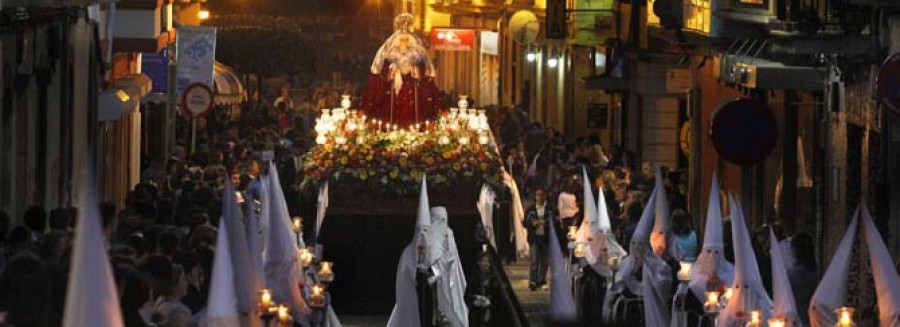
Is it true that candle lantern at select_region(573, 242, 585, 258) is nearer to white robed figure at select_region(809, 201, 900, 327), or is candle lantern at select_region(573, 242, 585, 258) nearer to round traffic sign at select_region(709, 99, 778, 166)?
round traffic sign at select_region(709, 99, 778, 166)

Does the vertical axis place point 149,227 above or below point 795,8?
below

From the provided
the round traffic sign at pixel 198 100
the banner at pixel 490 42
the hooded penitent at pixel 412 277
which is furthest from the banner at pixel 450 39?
the hooded penitent at pixel 412 277

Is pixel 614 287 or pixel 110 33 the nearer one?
pixel 614 287

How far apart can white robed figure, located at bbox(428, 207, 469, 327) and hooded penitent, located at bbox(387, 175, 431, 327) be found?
0.96 ft

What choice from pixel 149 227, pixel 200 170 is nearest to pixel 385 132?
pixel 200 170

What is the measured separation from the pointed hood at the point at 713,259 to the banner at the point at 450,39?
170 ft

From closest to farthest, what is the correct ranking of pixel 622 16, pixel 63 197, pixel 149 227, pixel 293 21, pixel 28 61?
pixel 149 227
pixel 28 61
pixel 63 197
pixel 622 16
pixel 293 21

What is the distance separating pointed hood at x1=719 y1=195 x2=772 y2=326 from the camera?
17047 mm

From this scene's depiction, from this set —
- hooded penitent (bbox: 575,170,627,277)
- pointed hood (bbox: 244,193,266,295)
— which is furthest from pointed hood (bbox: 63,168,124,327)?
hooded penitent (bbox: 575,170,627,277)

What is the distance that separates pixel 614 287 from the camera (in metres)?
22.3

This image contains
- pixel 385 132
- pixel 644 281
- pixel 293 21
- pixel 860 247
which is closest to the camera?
pixel 644 281

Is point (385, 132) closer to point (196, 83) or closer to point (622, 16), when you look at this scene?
point (196, 83)

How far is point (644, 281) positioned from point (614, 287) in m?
1.01

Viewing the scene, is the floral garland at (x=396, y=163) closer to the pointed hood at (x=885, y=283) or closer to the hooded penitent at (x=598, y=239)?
the hooded penitent at (x=598, y=239)
